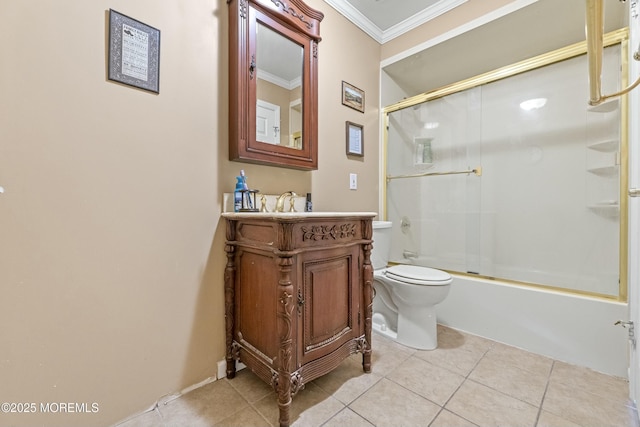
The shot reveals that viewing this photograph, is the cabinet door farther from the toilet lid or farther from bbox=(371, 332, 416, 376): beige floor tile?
the toilet lid

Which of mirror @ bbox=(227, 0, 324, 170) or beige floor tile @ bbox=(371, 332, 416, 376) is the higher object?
mirror @ bbox=(227, 0, 324, 170)

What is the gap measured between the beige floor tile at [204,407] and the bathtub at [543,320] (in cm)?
153

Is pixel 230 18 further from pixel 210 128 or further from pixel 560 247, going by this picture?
pixel 560 247

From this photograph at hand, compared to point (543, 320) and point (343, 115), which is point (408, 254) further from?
point (343, 115)

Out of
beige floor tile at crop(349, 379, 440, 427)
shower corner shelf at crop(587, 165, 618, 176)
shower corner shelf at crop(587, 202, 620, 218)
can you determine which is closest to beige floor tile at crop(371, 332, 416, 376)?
beige floor tile at crop(349, 379, 440, 427)

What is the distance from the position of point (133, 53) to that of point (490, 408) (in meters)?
2.06

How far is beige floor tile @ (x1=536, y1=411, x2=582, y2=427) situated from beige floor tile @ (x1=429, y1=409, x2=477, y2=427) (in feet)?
0.90

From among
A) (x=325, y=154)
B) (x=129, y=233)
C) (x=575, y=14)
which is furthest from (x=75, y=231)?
(x=575, y=14)

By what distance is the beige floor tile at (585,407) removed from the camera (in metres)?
1.04

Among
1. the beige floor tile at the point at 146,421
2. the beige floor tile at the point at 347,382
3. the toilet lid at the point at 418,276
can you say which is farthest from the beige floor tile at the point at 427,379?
the beige floor tile at the point at 146,421

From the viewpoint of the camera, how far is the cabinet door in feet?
3.65

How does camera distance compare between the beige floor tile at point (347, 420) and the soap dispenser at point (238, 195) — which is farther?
the soap dispenser at point (238, 195)

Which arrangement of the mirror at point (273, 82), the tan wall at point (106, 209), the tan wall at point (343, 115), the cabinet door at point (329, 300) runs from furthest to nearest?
1. the tan wall at point (343, 115)
2. the mirror at point (273, 82)
3. the cabinet door at point (329, 300)
4. the tan wall at point (106, 209)

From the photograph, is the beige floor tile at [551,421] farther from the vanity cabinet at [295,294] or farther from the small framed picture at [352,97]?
the small framed picture at [352,97]
